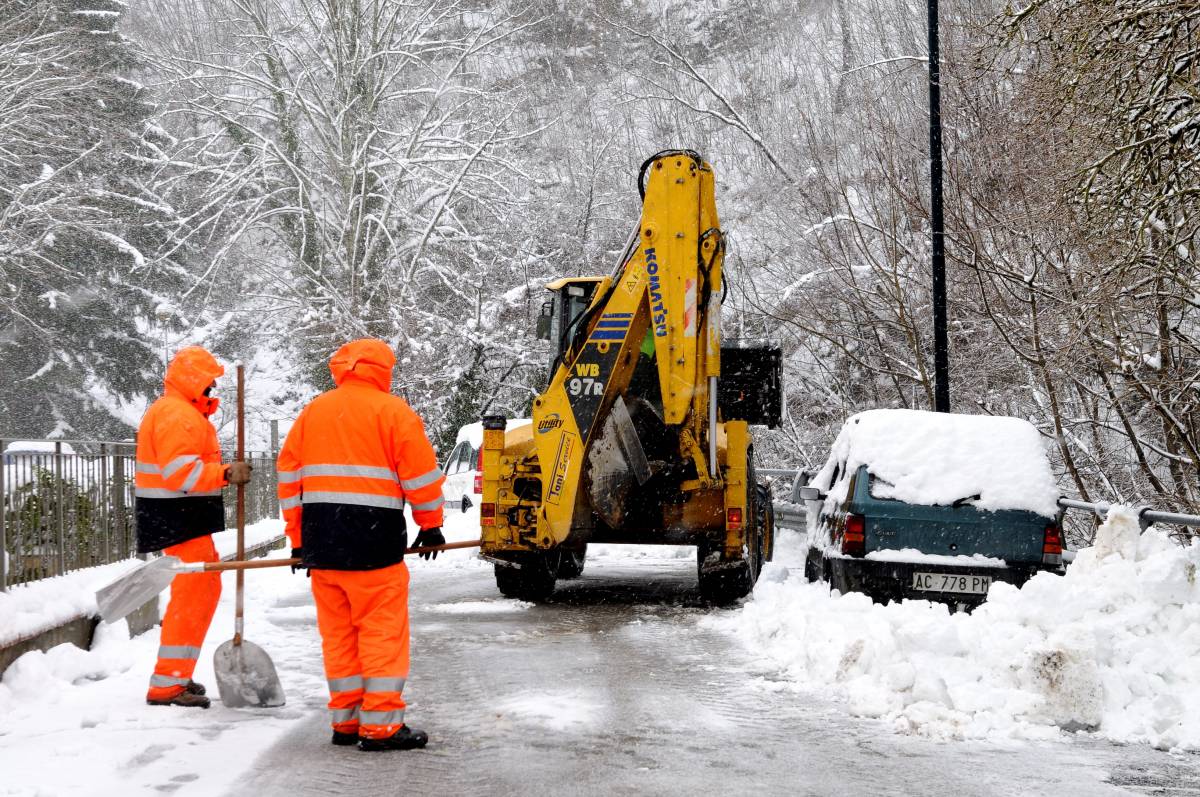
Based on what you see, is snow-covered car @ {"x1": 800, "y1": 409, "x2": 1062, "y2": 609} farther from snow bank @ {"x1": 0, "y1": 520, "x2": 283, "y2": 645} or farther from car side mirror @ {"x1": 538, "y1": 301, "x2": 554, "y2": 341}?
snow bank @ {"x1": 0, "y1": 520, "x2": 283, "y2": 645}

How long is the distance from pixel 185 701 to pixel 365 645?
143 centimetres

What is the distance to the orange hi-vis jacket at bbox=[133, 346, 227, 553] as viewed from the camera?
692 cm

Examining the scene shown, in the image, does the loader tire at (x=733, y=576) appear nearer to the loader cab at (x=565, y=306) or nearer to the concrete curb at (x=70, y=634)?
the loader cab at (x=565, y=306)

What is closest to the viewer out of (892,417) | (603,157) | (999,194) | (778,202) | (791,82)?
(892,417)

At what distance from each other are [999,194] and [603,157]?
19264 millimetres

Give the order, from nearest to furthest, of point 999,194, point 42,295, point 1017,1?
point 999,194 < point 1017,1 < point 42,295

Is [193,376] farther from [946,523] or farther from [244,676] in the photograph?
[946,523]

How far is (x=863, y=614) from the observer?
8422 millimetres

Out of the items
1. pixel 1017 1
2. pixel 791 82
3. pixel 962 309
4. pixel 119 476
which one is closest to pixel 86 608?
pixel 119 476

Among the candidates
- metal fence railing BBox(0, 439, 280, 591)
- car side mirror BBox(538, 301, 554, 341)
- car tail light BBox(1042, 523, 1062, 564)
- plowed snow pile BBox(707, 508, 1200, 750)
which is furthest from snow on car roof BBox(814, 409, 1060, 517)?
metal fence railing BBox(0, 439, 280, 591)

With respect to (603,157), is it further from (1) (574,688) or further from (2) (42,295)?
(1) (574,688)

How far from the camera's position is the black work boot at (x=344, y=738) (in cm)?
601

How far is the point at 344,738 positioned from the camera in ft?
19.7

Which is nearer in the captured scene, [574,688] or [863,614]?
[574,688]
